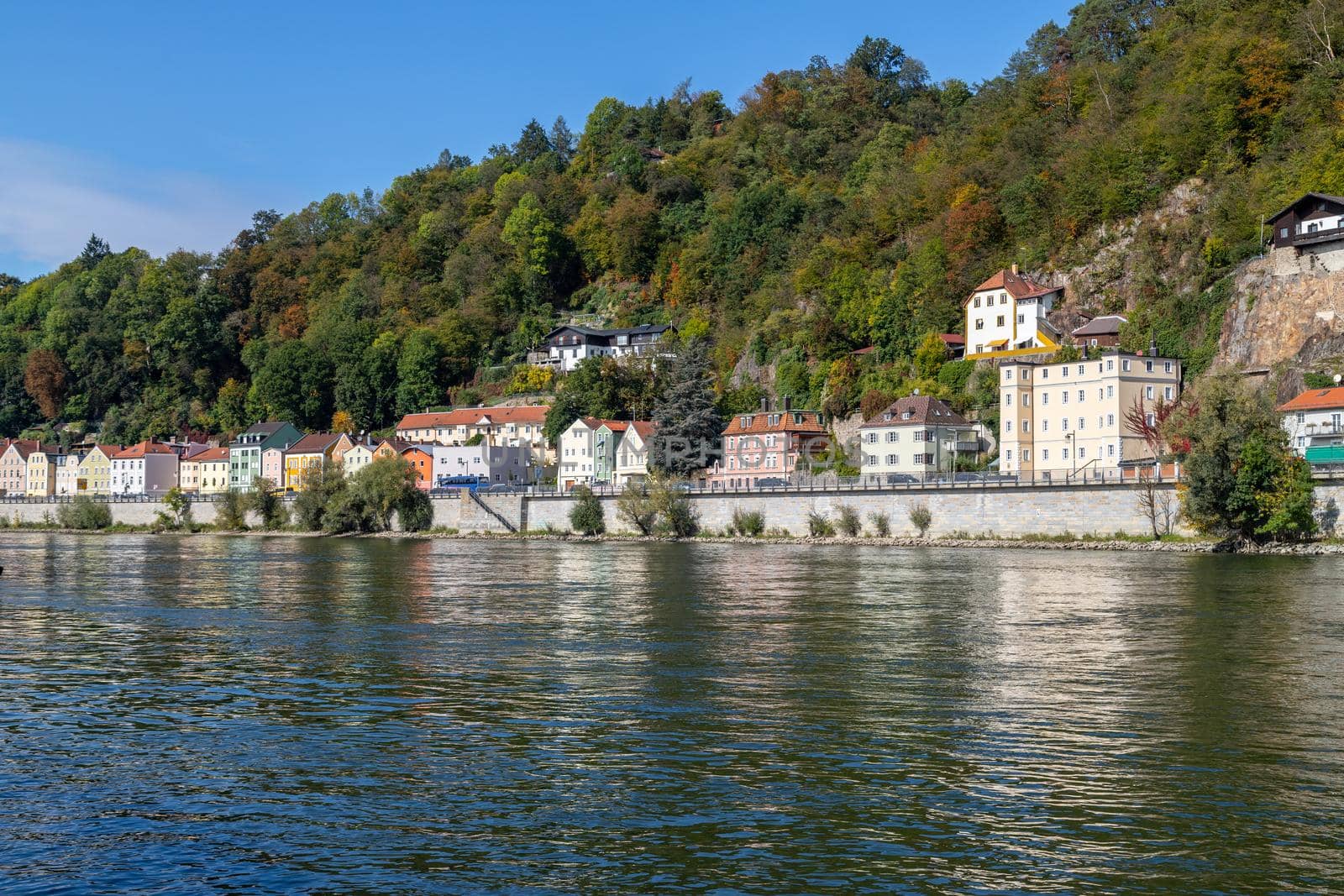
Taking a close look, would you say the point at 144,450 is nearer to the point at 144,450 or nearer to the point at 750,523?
the point at 144,450

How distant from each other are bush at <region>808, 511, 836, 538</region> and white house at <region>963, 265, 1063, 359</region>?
18.0 metres

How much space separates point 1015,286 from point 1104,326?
25.1 ft

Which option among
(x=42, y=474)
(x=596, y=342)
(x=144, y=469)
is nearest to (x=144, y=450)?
(x=144, y=469)

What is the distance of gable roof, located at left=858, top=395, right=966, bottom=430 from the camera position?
71.3 m

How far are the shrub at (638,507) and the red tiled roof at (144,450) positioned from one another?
68.7m

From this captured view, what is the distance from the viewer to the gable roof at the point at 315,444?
11238 cm

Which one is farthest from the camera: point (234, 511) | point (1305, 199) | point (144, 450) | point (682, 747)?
point (144, 450)

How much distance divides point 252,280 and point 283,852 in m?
156

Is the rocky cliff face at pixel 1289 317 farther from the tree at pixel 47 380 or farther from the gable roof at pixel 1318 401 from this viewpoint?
the tree at pixel 47 380

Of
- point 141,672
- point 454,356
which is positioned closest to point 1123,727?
point 141,672

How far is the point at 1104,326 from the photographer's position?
70.4m

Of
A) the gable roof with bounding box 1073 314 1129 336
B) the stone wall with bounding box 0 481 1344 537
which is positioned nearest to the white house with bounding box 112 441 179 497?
the stone wall with bounding box 0 481 1344 537

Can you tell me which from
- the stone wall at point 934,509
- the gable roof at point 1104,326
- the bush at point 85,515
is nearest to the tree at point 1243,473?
the stone wall at point 934,509

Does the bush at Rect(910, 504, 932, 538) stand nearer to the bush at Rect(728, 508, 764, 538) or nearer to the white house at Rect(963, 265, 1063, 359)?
the bush at Rect(728, 508, 764, 538)
